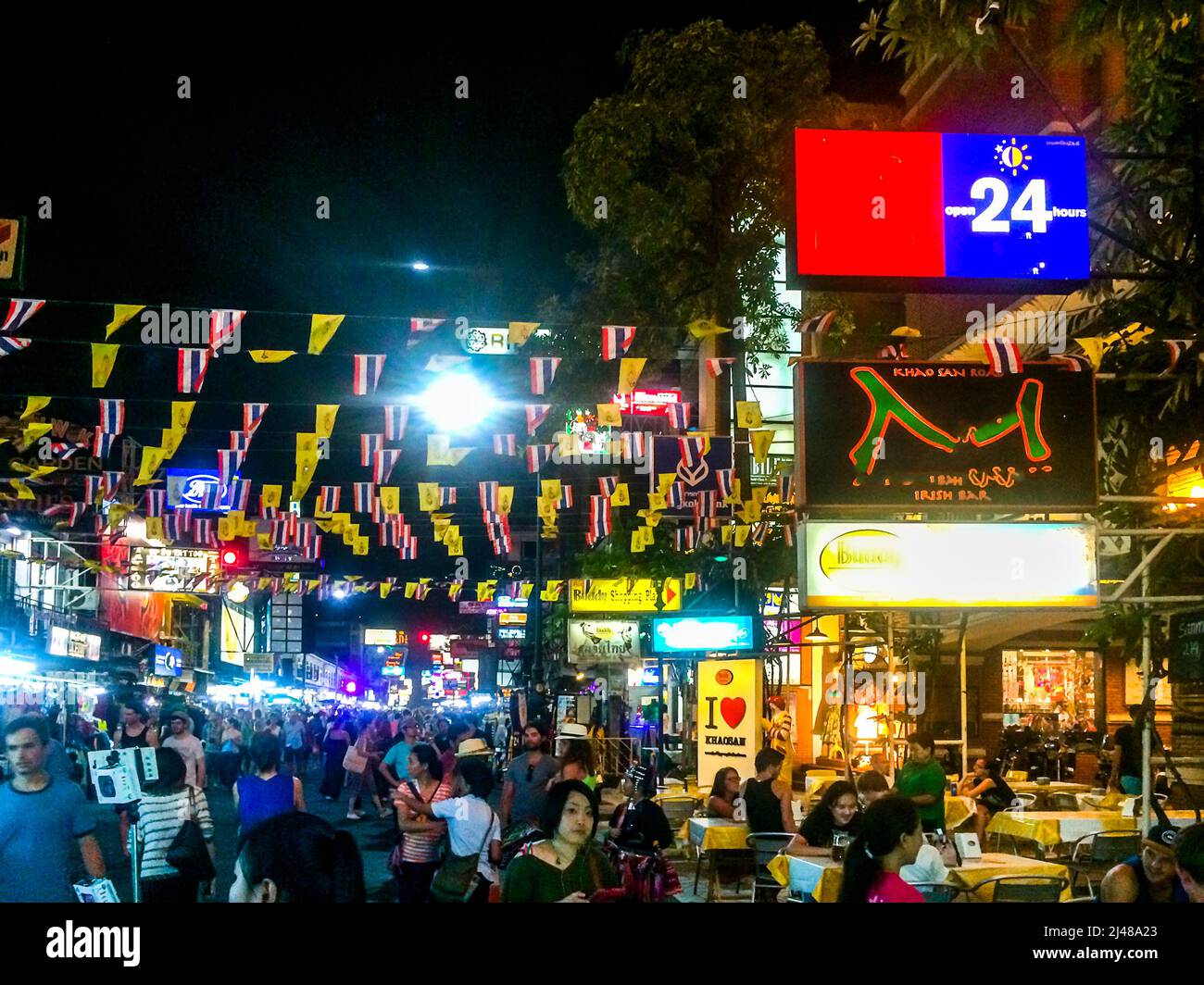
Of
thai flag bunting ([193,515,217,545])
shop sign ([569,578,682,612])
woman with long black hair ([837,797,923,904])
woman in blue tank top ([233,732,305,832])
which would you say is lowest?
woman in blue tank top ([233,732,305,832])

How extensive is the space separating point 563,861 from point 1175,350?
19.6ft

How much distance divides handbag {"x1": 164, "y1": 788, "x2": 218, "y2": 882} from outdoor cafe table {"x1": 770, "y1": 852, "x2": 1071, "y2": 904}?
452 centimetres

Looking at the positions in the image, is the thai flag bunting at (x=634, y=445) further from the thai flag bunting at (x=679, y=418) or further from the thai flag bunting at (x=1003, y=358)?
the thai flag bunting at (x=1003, y=358)

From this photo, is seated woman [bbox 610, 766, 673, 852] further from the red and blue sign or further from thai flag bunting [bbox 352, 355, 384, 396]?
thai flag bunting [bbox 352, 355, 384, 396]

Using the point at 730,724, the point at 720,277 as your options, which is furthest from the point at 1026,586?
the point at 720,277

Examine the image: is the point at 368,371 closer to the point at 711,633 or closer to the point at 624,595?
the point at 711,633

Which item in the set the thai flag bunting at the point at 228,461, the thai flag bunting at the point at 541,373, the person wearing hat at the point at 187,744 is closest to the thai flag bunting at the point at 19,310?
the person wearing hat at the point at 187,744

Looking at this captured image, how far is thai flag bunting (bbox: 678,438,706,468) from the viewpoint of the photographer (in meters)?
21.5

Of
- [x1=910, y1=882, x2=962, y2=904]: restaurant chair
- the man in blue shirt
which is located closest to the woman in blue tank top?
the man in blue shirt

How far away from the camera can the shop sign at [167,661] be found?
58.4 metres

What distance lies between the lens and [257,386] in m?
44.7

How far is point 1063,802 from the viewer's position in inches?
756

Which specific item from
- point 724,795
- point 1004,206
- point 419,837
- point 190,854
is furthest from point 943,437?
point 724,795

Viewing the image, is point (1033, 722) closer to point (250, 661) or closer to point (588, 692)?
point (588, 692)
